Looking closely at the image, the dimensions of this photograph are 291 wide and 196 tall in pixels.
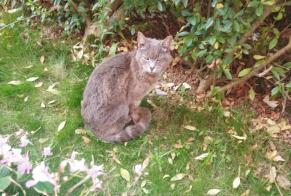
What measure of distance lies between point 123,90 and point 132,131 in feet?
1.11

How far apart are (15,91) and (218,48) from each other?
1.91m

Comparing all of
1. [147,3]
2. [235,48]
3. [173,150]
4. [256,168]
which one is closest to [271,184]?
[256,168]

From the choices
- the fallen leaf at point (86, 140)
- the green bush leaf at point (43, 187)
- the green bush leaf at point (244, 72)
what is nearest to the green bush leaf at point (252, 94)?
the green bush leaf at point (244, 72)

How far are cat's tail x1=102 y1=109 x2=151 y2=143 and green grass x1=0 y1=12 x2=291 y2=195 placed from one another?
56 mm

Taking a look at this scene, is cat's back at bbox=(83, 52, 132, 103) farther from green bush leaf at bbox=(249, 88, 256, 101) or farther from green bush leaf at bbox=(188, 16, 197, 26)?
green bush leaf at bbox=(249, 88, 256, 101)

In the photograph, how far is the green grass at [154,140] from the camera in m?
3.37

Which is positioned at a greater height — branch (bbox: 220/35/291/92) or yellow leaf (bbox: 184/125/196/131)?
branch (bbox: 220/35/291/92)

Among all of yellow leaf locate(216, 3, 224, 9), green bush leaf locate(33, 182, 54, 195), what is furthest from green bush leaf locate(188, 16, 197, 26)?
green bush leaf locate(33, 182, 54, 195)

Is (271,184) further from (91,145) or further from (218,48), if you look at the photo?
(91,145)

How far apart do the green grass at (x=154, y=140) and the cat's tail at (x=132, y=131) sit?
6 centimetres

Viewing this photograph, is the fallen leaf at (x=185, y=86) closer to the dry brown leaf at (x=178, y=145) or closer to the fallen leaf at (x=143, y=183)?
the dry brown leaf at (x=178, y=145)

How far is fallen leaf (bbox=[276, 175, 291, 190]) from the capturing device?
3.34 meters

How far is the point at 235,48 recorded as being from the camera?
11.5 ft

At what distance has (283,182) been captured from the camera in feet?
11.0
